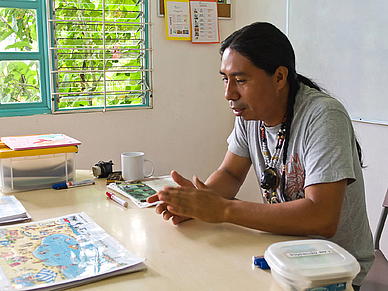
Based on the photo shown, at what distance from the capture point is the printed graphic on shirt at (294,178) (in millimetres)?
1319

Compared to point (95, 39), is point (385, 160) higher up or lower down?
lower down

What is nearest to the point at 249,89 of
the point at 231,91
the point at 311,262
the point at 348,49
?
the point at 231,91

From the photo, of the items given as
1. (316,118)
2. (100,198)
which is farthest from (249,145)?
(100,198)

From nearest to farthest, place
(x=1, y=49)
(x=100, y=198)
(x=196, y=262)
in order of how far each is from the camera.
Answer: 1. (x=196, y=262)
2. (x=100, y=198)
3. (x=1, y=49)

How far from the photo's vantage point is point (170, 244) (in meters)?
1.06

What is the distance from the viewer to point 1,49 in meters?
2.62

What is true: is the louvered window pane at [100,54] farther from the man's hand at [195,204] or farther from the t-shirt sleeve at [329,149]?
the t-shirt sleeve at [329,149]

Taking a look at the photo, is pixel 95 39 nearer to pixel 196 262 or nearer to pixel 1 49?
pixel 1 49

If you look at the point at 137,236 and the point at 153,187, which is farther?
the point at 153,187

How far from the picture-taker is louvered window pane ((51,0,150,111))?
278 cm

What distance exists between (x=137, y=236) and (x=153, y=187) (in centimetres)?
50

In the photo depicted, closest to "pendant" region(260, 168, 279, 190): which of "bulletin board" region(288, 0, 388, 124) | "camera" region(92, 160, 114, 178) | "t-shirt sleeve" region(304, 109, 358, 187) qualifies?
"t-shirt sleeve" region(304, 109, 358, 187)

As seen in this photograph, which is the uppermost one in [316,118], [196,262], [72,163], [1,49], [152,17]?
[152,17]

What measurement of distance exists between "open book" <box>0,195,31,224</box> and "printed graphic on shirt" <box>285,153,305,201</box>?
32.8 inches
